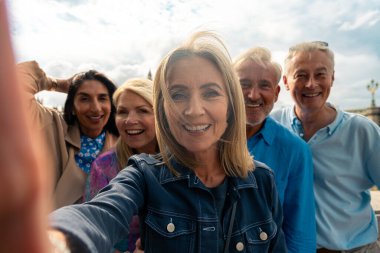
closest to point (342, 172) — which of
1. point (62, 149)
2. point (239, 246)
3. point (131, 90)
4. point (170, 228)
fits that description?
point (239, 246)

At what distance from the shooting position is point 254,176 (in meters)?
1.54

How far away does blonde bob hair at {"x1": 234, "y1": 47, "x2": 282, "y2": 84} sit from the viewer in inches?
82.8

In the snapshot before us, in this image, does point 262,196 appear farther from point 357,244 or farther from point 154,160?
point 357,244

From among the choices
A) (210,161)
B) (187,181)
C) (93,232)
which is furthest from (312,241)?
(93,232)

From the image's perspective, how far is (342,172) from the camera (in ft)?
7.70

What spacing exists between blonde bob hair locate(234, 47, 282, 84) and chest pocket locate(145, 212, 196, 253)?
1.26 metres

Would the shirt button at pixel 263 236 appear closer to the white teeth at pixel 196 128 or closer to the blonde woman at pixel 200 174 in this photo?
the blonde woman at pixel 200 174

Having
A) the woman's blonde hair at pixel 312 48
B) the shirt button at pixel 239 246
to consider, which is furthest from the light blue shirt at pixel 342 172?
the shirt button at pixel 239 246

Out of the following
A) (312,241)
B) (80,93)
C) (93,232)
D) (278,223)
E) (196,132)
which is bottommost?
(312,241)

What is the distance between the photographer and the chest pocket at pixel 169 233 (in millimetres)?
1328

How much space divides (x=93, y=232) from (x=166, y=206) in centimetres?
61

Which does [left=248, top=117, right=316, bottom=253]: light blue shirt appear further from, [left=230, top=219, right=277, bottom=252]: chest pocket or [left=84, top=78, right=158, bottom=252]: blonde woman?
[left=84, top=78, right=158, bottom=252]: blonde woman

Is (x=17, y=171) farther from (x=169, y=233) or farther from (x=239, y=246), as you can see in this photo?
(x=239, y=246)

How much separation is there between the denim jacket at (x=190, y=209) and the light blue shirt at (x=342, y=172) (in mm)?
1040
